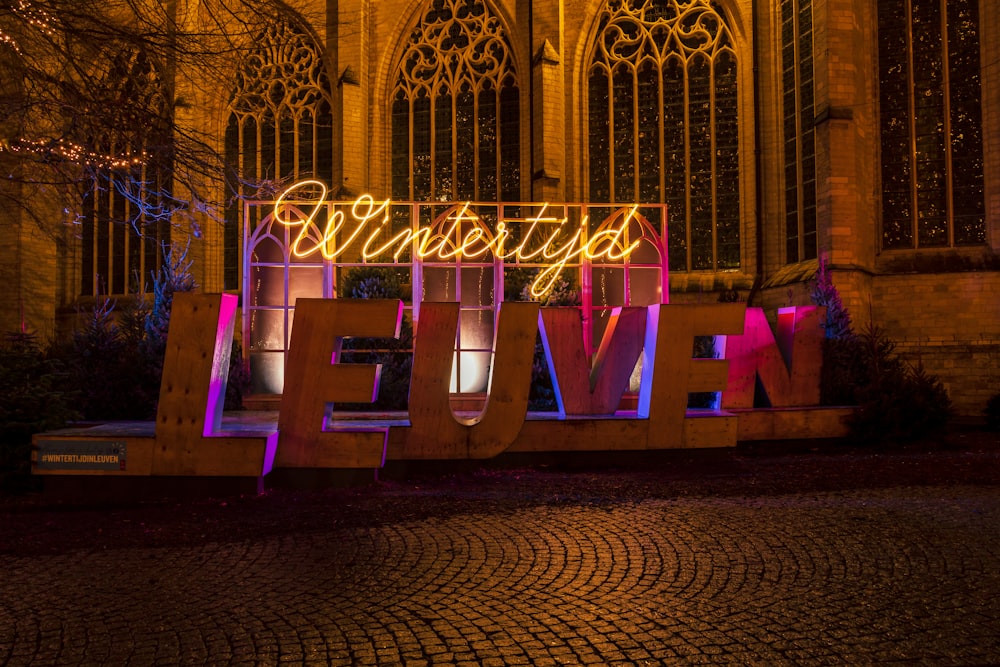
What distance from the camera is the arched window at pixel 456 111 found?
63.1 ft

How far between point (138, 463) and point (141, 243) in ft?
53.0

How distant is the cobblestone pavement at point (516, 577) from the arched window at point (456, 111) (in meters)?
13.6

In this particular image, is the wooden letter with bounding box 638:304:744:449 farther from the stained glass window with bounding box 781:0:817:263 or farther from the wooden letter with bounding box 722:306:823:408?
the stained glass window with bounding box 781:0:817:263

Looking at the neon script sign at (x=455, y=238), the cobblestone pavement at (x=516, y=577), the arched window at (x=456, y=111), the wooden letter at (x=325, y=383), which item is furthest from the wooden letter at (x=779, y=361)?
the arched window at (x=456, y=111)

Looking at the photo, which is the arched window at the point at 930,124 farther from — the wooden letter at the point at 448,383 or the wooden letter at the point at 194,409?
the wooden letter at the point at 194,409

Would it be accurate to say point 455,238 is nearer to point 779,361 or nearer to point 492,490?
point 779,361

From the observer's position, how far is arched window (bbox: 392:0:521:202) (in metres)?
19.2

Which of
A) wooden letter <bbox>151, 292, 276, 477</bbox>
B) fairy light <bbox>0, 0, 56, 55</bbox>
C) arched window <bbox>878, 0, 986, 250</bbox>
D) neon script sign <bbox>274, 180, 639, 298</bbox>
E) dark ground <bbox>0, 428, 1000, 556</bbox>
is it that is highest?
arched window <bbox>878, 0, 986, 250</bbox>

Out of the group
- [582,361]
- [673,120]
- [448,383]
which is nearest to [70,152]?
[448,383]

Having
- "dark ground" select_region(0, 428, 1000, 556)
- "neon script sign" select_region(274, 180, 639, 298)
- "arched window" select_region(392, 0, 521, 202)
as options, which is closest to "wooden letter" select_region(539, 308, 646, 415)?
"dark ground" select_region(0, 428, 1000, 556)

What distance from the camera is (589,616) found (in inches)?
139

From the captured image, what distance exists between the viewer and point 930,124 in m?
15.6

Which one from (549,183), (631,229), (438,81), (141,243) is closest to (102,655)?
(631,229)

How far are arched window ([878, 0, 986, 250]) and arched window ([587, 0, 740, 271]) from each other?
11.0 feet
